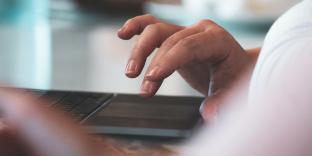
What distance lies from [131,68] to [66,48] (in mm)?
2019

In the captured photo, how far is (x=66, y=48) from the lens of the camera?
8.13 ft

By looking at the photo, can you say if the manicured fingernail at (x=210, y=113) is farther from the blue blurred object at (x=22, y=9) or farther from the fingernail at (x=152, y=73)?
the blue blurred object at (x=22, y=9)

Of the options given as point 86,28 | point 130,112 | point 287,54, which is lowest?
point 86,28

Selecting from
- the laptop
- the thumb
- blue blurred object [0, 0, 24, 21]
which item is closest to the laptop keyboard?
the laptop

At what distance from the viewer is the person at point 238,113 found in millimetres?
365

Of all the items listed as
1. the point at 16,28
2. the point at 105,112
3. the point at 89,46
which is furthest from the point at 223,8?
the point at 105,112

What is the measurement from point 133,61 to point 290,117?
0.58 feet

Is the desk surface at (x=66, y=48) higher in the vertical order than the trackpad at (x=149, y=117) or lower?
lower

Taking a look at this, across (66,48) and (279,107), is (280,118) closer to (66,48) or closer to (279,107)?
(279,107)

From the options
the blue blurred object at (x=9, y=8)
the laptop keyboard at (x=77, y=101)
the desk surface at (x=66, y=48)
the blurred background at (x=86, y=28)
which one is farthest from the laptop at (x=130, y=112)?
the blue blurred object at (x=9, y=8)

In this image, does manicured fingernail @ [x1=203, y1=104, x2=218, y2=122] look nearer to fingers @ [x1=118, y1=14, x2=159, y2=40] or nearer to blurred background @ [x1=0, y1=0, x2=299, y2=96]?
fingers @ [x1=118, y1=14, x2=159, y2=40]

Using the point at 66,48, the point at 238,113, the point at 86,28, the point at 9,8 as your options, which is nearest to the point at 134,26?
the point at 238,113

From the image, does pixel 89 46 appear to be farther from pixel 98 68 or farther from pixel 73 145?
pixel 73 145

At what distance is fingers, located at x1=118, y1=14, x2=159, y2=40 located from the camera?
1.84 feet
